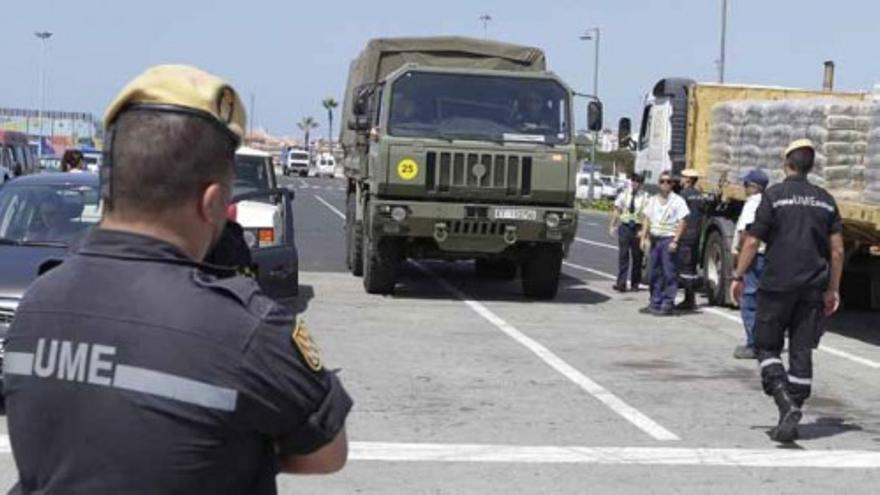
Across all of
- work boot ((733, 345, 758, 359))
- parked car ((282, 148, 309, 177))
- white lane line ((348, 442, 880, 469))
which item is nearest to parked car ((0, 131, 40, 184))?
work boot ((733, 345, 758, 359))

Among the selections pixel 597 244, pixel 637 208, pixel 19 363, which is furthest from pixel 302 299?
pixel 597 244

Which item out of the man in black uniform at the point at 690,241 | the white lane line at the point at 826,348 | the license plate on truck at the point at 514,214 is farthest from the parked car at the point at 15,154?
the man in black uniform at the point at 690,241

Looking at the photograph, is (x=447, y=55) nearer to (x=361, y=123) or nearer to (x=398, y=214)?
(x=361, y=123)

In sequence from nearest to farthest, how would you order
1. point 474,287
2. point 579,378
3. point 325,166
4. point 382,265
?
point 579,378 → point 382,265 → point 474,287 → point 325,166

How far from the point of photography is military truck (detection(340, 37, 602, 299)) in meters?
14.2

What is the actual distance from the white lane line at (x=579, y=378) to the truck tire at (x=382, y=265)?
0.93 metres

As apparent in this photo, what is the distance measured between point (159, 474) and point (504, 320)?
11668 mm

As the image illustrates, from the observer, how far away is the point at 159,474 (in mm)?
1858

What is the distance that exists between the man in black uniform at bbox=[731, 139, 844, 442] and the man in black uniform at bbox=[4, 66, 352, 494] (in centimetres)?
607

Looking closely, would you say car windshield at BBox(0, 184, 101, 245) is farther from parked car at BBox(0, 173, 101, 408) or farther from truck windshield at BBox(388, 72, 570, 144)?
truck windshield at BBox(388, 72, 570, 144)

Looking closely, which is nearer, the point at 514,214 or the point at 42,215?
the point at 42,215

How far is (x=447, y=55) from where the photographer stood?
1725cm

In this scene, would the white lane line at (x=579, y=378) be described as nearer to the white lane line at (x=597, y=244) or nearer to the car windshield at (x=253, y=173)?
the car windshield at (x=253, y=173)

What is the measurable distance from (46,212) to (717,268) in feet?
27.7
